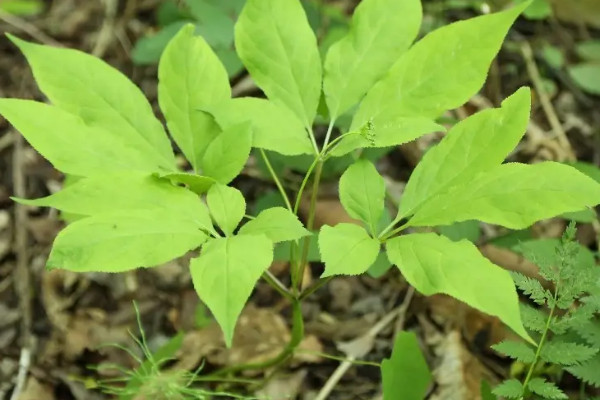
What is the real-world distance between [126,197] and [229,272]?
0.84ft

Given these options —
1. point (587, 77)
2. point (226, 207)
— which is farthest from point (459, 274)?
point (587, 77)

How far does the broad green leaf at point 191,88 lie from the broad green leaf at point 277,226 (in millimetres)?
239

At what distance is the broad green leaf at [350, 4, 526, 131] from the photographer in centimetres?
111

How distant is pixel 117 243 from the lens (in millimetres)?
989

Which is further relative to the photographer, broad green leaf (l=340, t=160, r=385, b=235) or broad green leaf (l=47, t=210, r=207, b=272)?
broad green leaf (l=340, t=160, r=385, b=235)

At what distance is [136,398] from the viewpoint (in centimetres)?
160

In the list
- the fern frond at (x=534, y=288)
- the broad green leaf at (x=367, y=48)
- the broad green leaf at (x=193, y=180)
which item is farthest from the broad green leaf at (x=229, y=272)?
the fern frond at (x=534, y=288)

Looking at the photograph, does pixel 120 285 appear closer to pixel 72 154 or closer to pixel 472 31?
pixel 72 154

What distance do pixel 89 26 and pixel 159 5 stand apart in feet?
0.94

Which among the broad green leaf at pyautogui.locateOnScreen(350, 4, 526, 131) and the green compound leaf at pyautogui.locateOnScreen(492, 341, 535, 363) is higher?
the broad green leaf at pyautogui.locateOnScreen(350, 4, 526, 131)

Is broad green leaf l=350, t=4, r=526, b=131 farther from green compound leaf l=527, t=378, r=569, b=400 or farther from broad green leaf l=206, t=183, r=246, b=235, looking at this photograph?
green compound leaf l=527, t=378, r=569, b=400

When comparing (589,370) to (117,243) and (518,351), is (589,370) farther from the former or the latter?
(117,243)

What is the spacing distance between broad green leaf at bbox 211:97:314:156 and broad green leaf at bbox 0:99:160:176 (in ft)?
0.59

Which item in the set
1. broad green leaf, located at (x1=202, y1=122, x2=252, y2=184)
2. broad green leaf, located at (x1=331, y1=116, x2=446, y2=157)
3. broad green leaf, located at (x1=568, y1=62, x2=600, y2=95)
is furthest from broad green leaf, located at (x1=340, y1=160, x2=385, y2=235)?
broad green leaf, located at (x1=568, y1=62, x2=600, y2=95)
